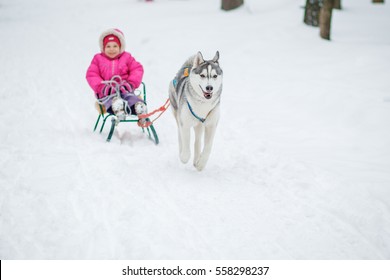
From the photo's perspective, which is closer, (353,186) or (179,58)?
(353,186)

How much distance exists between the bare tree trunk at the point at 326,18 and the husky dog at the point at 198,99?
587 centimetres

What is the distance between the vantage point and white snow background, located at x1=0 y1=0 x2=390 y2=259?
313 cm

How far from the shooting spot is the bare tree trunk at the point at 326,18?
8883mm

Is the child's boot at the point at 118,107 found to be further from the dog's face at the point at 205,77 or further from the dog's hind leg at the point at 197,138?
the dog's face at the point at 205,77

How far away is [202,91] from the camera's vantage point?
384 centimetres

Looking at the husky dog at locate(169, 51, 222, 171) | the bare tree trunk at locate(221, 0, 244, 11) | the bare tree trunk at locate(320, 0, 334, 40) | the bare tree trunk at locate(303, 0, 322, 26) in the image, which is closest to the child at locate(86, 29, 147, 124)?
the husky dog at locate(169, 51, 222, 171)

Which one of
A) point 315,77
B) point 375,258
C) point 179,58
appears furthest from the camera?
point 179,58

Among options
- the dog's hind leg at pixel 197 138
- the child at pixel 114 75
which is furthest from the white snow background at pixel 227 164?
the child at pixel 114 75

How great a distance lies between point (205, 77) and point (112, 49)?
195cm

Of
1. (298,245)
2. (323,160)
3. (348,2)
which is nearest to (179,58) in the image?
(323,160)

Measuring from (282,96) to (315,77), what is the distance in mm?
1028

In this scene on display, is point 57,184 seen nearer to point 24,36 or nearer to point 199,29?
point 199,29

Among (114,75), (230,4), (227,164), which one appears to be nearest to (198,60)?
(227,164)

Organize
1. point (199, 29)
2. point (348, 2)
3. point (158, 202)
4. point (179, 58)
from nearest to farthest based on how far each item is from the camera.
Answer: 1. point (158, 202)
2. point (179, 58)
3. point (199, 29)
4. point (348, 2)
